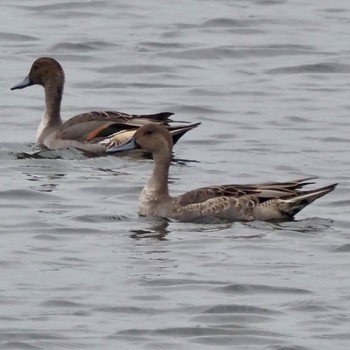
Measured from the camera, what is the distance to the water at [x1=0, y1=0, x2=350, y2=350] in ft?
40.6

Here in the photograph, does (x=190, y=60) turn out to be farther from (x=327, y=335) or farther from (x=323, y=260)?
(x=327, y=335)

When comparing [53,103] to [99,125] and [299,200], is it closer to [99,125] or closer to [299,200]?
[99,125]

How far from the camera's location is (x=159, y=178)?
1611 centimetres

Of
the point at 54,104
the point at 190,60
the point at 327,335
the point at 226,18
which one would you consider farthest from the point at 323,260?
the point at 226,18

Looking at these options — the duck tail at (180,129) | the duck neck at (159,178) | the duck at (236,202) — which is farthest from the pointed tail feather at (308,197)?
the duck tail at (180,129)

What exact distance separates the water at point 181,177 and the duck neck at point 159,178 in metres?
0.29

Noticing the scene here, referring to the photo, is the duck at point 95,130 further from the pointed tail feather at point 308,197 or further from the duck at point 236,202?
the pointed tail feather at point 308,197

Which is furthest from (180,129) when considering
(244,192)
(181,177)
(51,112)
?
(244,192)

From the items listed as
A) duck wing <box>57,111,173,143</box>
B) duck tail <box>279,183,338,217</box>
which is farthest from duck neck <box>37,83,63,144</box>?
duck tail <box>279,183,338,217</box>

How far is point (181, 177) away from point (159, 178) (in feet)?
5.16

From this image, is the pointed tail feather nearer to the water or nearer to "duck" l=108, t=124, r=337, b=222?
"duck" l=108, t=124, r=337, b=222

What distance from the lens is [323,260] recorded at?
46.2ft

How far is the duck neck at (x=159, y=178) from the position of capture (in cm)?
1597

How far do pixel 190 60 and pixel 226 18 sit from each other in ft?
8.34
